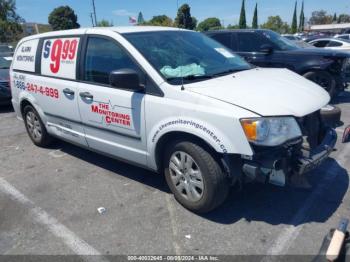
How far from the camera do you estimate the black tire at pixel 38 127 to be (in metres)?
5.16

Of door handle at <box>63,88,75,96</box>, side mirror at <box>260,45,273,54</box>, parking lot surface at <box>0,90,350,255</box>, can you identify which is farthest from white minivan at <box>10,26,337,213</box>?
side mirror at <box>260,45,273,54</box>

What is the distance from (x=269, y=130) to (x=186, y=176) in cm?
98

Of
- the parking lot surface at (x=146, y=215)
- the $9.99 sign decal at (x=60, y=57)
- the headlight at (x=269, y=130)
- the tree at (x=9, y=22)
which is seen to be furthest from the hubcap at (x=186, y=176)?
the tree at (x=9, y=22)

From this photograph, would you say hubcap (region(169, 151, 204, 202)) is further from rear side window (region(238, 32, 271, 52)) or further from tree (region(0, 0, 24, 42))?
tree (region(0, 0, 24, 42))

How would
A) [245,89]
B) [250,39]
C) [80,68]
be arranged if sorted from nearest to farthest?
[245,89]
[80,68]
[250,39]

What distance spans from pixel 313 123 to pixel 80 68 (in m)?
2.76

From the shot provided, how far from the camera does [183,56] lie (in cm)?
366

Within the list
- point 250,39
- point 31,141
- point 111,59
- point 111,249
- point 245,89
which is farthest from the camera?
point 250,39

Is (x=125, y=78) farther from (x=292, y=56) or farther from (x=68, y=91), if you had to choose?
(x=292, y=56)

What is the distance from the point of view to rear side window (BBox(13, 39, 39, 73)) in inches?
193

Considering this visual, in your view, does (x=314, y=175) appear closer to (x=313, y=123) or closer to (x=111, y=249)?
(x=313, y=123)

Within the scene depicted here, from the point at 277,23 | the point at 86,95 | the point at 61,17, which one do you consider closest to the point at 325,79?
the point at 86,95

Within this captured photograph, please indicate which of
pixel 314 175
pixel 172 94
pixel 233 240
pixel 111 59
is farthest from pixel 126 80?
pixel 314 175

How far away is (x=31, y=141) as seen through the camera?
5996mm
